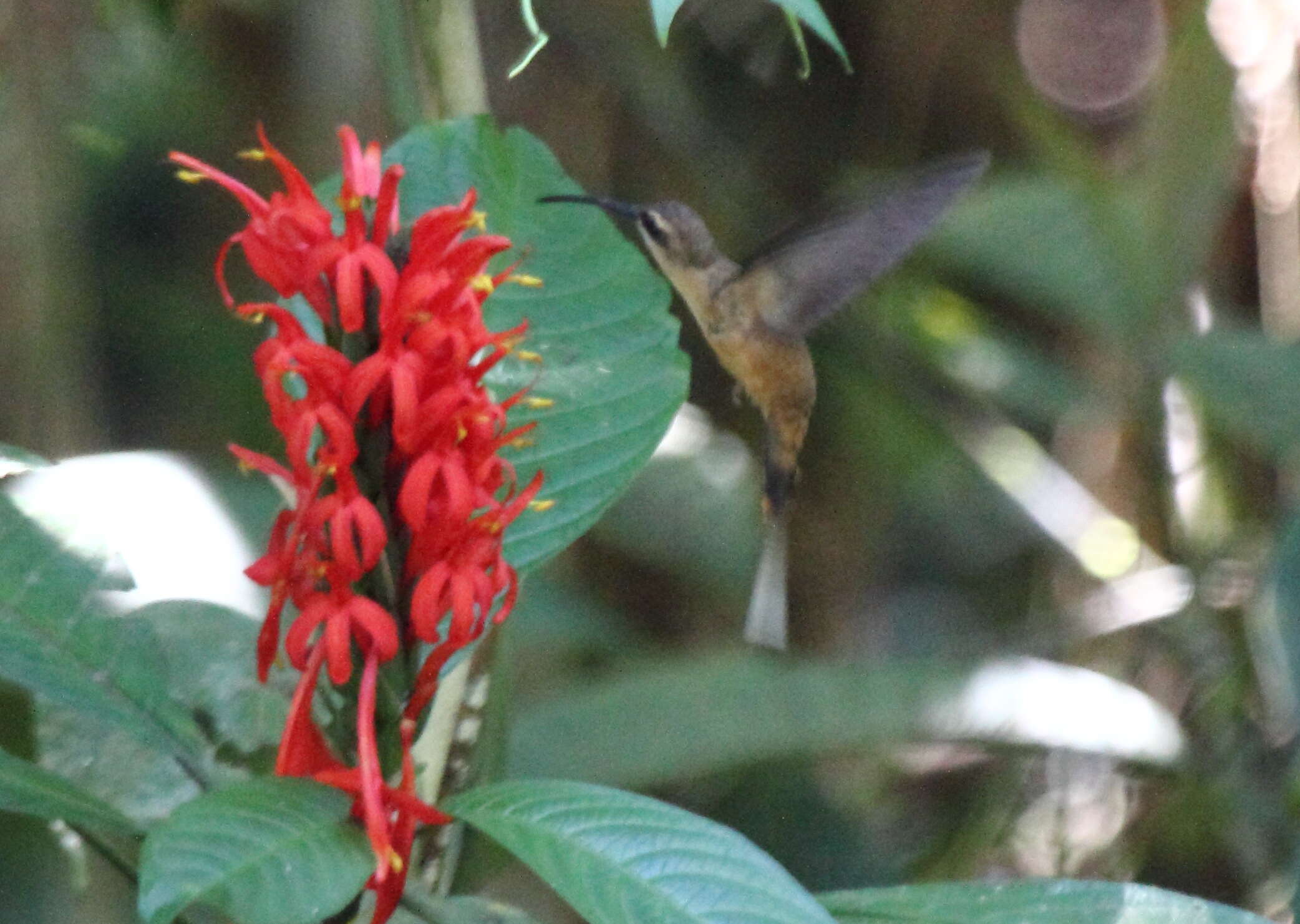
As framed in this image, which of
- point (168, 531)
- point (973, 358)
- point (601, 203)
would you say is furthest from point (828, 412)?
point (168, 531)

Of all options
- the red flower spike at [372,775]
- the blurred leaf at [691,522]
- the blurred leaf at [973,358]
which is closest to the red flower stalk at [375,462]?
the red flower spike at [372,775]

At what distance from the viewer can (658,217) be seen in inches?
58.2

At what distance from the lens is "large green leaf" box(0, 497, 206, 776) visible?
85 centimetres

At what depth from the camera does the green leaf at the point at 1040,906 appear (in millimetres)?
840

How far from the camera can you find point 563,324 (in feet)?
3.73

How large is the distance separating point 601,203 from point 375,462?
535mm

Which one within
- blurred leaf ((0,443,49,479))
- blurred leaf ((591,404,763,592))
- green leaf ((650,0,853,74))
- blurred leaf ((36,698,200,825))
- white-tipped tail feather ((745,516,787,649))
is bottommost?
blurred leaf ((591,404,763,592))

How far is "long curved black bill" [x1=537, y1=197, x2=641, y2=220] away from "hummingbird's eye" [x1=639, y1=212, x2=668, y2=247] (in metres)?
0.02

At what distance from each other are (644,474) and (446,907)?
1235 mm

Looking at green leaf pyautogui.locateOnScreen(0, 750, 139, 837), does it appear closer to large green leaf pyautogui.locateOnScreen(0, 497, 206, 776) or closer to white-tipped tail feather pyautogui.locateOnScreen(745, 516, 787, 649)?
large green leaf pyautogui.locateOnScreen(0, 497, 206, 776)

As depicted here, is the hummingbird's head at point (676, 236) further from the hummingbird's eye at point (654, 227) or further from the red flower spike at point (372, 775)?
the red flower spike at point (372, 775)

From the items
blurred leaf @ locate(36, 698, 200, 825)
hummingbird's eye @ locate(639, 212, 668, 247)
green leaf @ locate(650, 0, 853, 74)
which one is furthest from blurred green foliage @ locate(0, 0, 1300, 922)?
green leaf @ locate(650, 0, 853, 74)

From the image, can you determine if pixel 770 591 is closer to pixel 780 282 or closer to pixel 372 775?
pixel 780 282

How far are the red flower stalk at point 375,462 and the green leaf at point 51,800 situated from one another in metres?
0.10
